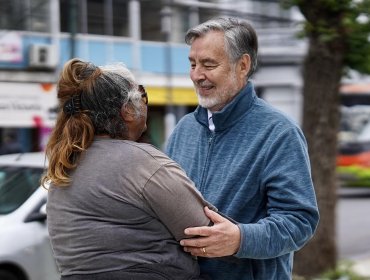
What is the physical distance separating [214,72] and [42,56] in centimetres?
1641

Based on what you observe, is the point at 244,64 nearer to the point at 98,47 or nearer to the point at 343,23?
the point at 343,23

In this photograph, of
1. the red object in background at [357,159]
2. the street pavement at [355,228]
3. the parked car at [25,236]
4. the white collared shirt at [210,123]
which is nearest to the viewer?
the white collared shirt at [210,123]

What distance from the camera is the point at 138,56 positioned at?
2159 cm

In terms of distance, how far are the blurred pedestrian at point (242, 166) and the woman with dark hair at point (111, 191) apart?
82 mm

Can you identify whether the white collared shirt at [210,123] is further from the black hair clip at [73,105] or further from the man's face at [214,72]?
the black hair clip at [73,105]

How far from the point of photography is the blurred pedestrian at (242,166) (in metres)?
1.98

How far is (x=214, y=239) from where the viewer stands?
6.29 ft

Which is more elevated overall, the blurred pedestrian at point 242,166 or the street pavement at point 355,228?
the blurred pedestrian at point 242,166

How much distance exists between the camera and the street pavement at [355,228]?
917 cm

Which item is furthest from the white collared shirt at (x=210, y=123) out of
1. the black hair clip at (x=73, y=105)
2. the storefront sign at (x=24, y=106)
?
the storefront sign at (x=24, y=106)

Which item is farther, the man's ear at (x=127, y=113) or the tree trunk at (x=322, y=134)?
the tree trunk at (x=322, y=134)

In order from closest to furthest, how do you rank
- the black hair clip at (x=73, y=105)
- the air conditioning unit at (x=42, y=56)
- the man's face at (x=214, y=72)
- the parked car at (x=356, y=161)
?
the black hair clip at (x=73, y=105)
the man's face at (x=214, y=72)
the parked car at (x=356, y=161)
the air conditioning unit at (x=42, y=56)

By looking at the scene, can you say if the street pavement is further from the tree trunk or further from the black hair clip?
the black hair clip

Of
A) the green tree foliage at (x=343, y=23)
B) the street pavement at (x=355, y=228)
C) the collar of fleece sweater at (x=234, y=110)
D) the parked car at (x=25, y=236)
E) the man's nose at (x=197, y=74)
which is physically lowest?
the street pavement at (x=355, y=228)
